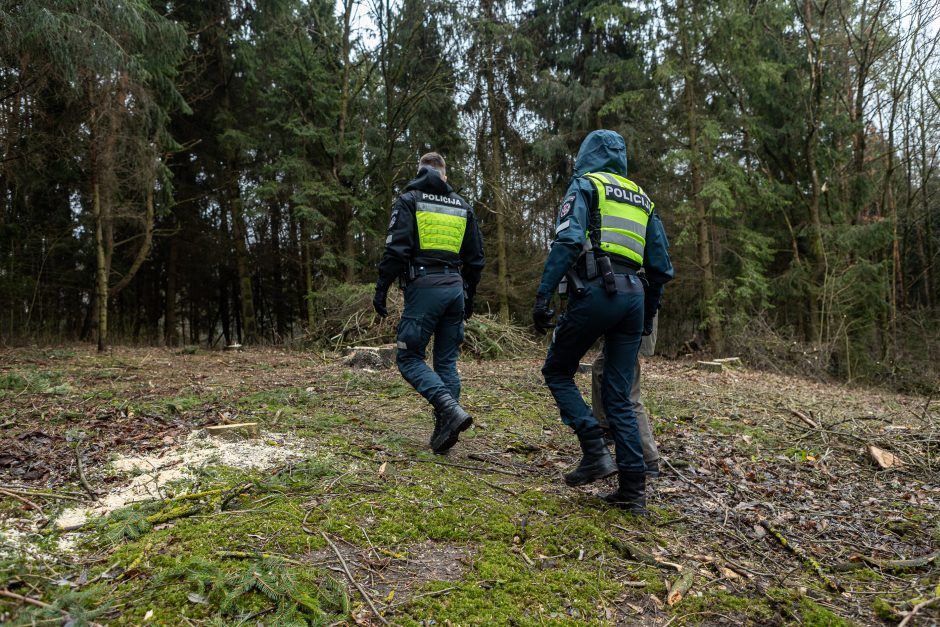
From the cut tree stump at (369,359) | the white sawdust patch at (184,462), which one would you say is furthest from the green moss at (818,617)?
the cut tree stump at (369,359)

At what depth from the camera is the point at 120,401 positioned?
5055 mm

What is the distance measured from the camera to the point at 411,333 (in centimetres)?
405

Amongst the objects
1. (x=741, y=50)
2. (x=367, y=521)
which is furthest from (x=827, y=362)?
(x=367, y=521)

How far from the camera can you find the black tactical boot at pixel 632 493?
3.18 m

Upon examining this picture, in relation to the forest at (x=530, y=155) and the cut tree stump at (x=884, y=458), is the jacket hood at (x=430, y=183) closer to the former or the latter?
the cut tree stump at (x=884, y=458)

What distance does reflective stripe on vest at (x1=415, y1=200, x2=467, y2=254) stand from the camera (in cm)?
411

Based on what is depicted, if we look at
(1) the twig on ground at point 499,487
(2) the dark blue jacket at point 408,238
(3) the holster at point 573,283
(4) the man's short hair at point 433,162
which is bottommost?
(1) the twig on ground at point 499,487

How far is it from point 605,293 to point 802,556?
5.69 ft

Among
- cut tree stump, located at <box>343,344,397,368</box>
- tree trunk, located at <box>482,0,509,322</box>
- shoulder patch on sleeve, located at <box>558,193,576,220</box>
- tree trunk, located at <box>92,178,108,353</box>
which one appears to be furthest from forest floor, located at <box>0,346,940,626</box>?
tree trunk, located at <box>482,0,509,322</box>

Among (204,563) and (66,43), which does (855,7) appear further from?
(204,563)

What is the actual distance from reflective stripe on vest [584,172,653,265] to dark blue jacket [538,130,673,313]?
0.21 ft

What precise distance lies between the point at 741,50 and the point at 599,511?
42.5 feet

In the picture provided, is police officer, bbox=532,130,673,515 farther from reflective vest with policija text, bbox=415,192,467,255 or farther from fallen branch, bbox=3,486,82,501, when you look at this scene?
fallen branch, bbox=3,486,82,501

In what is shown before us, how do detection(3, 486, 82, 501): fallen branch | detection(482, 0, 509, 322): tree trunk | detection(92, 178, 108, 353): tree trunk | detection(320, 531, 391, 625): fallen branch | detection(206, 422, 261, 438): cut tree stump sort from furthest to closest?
detection(482, 0, 509, 322): tree trunk
detection(92, 178, 108, 353): tree trunk
detection(206, 422, 261, 438): cut tree stump
detection(3, 486, 82, 501): fallen branch
detection(320, 531, 391, 625): fallen branch
